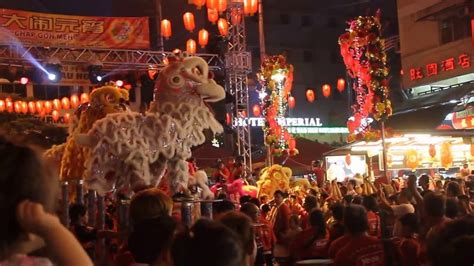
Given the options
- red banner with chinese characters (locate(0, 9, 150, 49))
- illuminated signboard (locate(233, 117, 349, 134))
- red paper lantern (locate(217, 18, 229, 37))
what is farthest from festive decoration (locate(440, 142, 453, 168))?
illuminated signboard (locate(233, 117, 349, 134))

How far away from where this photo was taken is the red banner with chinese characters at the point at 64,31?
13773 mm

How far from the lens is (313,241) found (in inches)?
200

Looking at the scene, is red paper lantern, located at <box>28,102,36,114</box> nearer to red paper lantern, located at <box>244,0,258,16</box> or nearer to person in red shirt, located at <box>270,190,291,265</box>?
red paper lantern, located at <box>244,0,258,16</box>

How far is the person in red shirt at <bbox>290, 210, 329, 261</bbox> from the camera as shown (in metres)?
5.04

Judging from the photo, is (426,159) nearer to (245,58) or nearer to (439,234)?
(245,58)

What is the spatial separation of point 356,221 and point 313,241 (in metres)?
1.21

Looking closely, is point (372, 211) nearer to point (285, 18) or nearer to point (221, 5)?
point (221, 5)

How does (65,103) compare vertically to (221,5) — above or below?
below

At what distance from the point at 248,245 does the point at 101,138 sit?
9.21 feet

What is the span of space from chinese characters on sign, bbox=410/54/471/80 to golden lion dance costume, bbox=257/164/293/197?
24.7ft

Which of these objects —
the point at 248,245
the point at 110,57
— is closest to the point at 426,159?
the point at 110,57

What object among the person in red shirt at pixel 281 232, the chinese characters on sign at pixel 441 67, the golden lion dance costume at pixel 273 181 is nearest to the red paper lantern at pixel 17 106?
the golden lion dance costume at pixel 273 181

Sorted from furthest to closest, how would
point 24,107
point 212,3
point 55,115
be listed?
point 55,115 → point 24,107 → point 212,3

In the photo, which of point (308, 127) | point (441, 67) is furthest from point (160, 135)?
point (308, 127)
